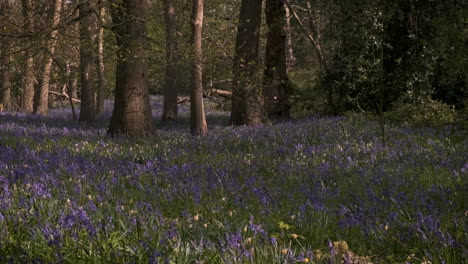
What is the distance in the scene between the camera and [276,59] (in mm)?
16766

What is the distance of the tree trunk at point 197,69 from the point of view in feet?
40.1

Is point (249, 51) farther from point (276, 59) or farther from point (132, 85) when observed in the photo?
point (132, 85)

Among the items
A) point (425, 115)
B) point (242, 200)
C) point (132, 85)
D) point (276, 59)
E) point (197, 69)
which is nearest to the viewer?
point (242, 200)

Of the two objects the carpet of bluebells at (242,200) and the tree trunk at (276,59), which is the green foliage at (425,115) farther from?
the tree trunk at (276,59)

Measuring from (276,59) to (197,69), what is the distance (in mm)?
4824

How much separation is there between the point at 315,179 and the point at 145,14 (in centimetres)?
664

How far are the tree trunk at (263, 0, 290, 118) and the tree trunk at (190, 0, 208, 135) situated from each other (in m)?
3.87

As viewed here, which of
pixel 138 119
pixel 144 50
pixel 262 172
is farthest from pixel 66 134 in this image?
pixel 262 172

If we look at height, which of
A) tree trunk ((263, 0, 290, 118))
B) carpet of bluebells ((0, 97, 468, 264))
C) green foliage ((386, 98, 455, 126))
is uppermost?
tree trunk ((263, 0, 290, 118))

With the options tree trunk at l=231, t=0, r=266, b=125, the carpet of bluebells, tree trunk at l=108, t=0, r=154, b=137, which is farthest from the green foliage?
tree trunk at l=108, t=0, r=154, b=137

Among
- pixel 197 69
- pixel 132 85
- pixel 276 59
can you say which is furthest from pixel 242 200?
pixel 276 59

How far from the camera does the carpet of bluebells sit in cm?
346

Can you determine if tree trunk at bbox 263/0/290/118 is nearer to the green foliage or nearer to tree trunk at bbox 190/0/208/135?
tree trunk at bbox 190/0/208/135

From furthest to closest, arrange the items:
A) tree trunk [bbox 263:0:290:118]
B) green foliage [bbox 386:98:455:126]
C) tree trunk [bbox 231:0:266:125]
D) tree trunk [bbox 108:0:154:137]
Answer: tree trunk [bbox 263:0:290:118]
tree trunk [bbox 231:0:266:125]
green foliage [bbox 386:98:455:126]
tree trunk [bbox 108:0:154:137]
